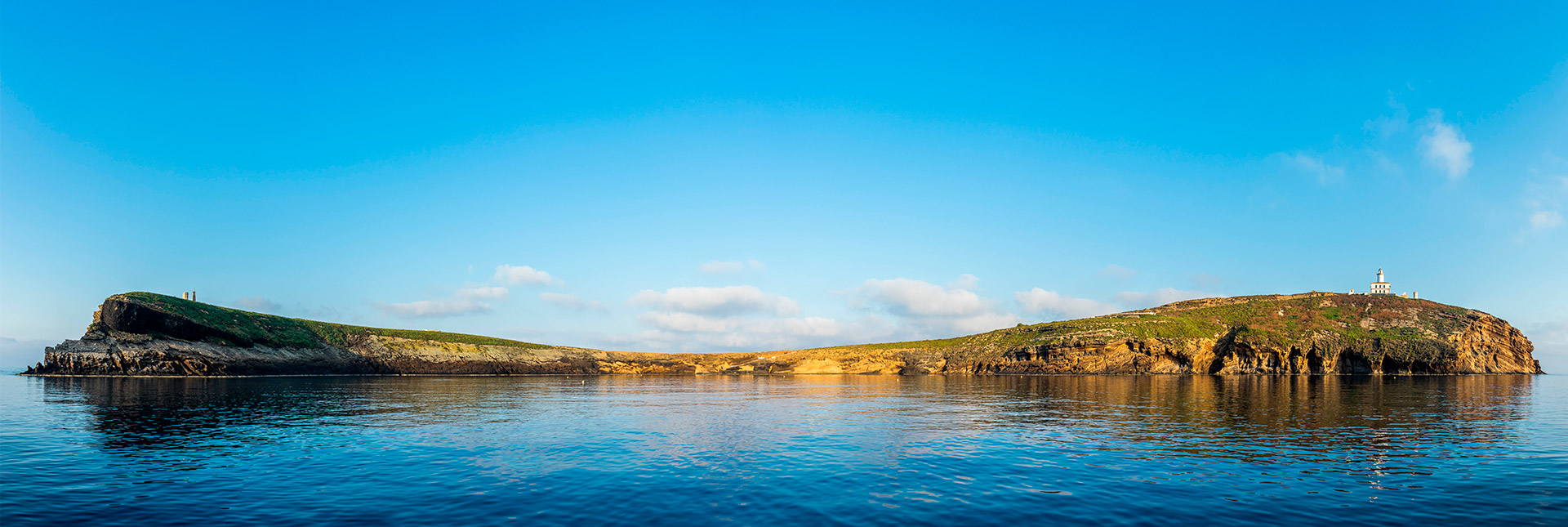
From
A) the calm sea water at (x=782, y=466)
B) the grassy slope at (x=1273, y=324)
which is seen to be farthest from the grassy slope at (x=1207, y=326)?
the calm sea water at (x=782, y=466)

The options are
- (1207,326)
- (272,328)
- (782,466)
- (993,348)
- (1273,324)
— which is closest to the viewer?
(782,466)

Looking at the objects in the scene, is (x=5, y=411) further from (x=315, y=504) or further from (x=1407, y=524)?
(x=1407, y=524)

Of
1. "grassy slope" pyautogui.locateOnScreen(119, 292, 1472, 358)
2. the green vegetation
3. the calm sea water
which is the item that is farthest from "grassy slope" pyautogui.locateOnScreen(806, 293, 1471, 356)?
the green vegetation

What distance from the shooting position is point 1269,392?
77438mm

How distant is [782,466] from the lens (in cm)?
2731

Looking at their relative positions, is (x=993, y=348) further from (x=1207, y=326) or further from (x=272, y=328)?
(x=272, y=328)

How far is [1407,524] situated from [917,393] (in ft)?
195

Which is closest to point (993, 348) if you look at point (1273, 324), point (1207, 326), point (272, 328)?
point (1207, 326)

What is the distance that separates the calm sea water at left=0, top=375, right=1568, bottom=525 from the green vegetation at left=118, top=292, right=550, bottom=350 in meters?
88.8

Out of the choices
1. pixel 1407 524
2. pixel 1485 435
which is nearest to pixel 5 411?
pixel 1407 524

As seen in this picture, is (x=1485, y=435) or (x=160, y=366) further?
(x=160, y=366)

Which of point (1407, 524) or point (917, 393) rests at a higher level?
point (1407, 524)

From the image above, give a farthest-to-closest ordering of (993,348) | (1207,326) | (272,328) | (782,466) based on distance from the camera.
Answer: (993,348) < (1207,326) < (272,328) < (782,466)

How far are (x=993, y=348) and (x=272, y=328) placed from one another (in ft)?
518
